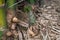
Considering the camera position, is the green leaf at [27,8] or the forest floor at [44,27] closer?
the forest floor at [44,27]

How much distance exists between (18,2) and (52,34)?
1.35 ft

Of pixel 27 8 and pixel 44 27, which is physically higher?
pixel 27 8

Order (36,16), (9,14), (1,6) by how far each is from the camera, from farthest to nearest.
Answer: (36,16) < (9,14) < (1,6)

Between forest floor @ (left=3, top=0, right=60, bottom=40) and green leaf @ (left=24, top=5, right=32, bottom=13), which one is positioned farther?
green leaf @ (left=24, top=5, right=32, bottom=13)

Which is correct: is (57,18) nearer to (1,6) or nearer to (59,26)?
(59,26)

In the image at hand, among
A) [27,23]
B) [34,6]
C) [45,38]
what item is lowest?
[45,38]

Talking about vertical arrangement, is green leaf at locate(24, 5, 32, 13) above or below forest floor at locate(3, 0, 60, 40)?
above

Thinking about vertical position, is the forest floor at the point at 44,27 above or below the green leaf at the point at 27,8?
below

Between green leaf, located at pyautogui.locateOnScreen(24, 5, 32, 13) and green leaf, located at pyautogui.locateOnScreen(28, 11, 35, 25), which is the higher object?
green leaf, located at pyautogui.locateOnScreen(24, 5, 32, 13)

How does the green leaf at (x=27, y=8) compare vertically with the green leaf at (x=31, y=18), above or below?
above

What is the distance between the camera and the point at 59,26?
1.79m

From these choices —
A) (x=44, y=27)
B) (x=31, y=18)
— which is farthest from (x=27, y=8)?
(x=44, y=27)

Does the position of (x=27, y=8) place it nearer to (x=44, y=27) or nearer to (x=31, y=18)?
(x=31, y=18)

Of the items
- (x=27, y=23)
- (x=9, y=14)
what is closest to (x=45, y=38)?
(x=27, y=23)
